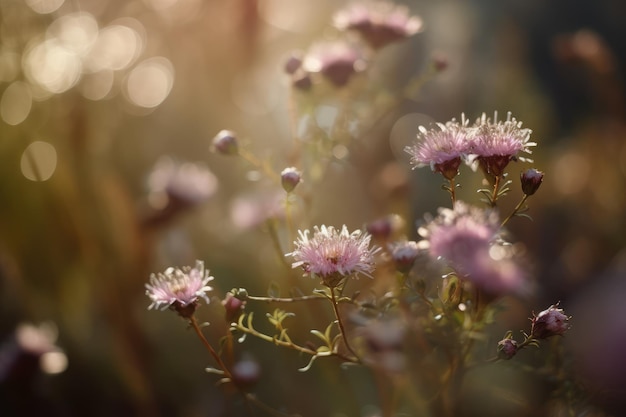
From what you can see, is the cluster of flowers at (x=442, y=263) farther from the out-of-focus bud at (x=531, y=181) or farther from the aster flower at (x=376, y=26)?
the aster flower at (x=376, y=26)

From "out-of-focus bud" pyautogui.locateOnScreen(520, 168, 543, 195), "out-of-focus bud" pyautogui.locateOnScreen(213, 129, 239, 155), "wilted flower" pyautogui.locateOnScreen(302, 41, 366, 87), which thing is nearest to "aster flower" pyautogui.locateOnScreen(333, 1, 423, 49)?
"wilted flower" pyautogui.locateOnScreen(302, 41, 366, 87)

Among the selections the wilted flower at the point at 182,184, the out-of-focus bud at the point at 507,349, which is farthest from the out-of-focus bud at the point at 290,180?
the wilted flower at the point at 182,184

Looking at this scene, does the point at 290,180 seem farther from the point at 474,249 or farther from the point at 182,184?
the point at 182,184

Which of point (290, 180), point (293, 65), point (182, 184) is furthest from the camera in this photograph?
point (182, 184)

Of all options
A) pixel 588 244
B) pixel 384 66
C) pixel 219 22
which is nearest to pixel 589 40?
pixel 588 244

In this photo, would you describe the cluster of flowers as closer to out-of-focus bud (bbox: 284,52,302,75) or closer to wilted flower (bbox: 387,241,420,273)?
wilted flower (bbox: 387,241,420,273)

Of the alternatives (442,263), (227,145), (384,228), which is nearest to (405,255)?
(442,263)
